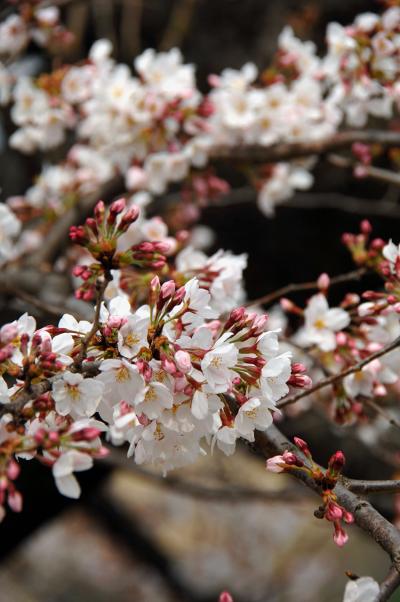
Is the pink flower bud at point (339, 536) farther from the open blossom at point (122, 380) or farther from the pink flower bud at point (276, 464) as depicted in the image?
the open blossom at point (122, 380)

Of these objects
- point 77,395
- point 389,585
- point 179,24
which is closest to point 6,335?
point 77,395

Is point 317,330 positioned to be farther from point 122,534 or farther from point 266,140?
point 122,534

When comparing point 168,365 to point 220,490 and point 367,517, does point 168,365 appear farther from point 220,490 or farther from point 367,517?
point 220,490

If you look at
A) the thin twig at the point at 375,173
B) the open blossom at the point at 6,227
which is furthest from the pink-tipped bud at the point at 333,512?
the thin twig at the point at 375,173

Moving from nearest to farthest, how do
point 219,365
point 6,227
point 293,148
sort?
point 219,365 < point 6,227 < point 293,148

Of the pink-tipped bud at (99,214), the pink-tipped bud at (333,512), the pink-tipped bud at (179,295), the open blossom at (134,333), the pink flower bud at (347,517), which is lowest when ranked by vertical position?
the pink flower bud at (347,517)

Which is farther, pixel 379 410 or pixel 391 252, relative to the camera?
pixel 379 410
